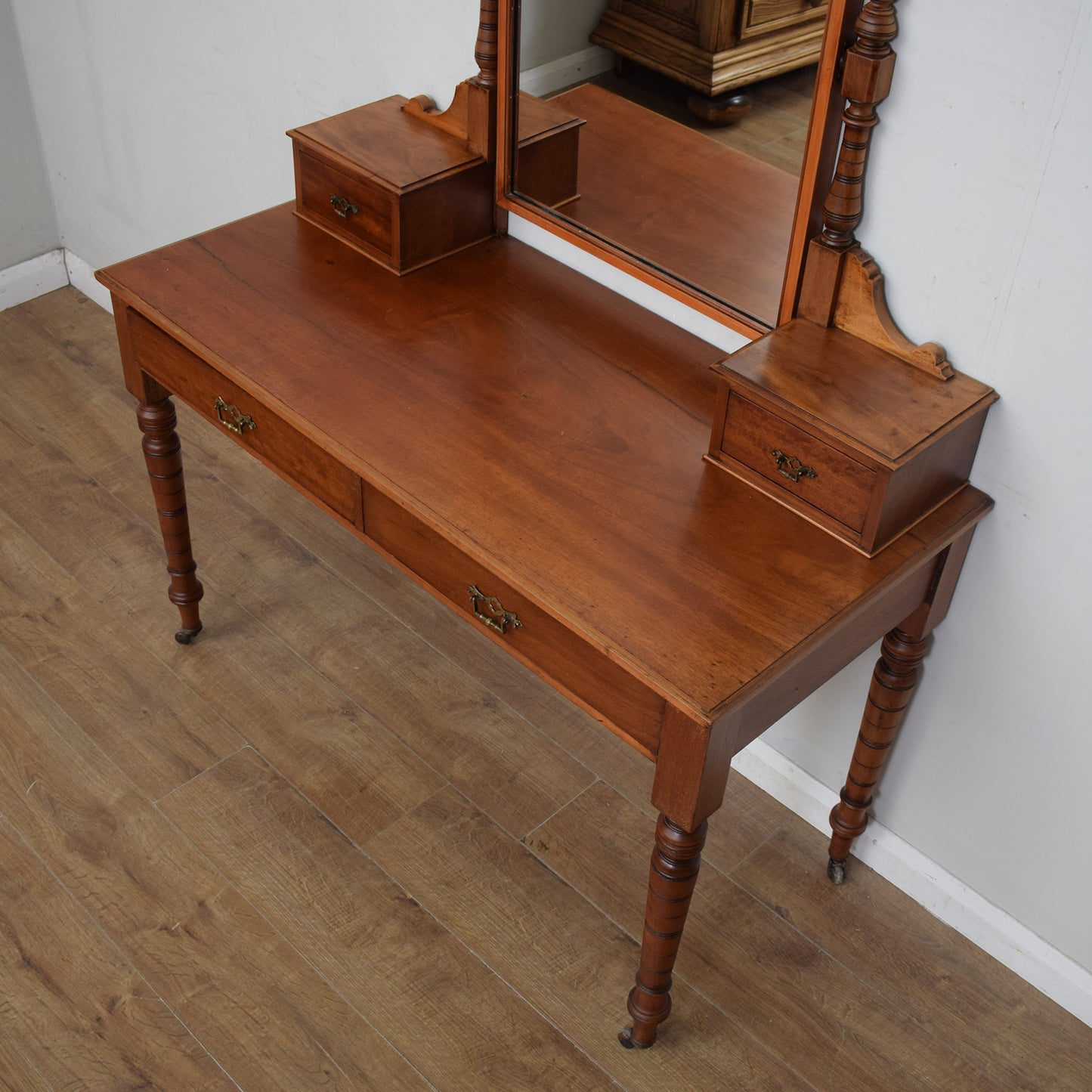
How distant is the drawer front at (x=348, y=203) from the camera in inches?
84.3

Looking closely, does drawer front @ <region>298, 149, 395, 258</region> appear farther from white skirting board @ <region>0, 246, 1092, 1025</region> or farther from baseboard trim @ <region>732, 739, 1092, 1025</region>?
baseboard trim @ <region>732, 739, 1092, 1025</region>

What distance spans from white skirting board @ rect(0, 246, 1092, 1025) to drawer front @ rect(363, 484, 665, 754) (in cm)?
58

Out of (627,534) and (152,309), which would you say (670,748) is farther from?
(152,309)

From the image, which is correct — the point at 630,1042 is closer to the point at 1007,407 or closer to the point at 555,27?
the point at 1007,407

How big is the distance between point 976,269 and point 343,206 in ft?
3.56

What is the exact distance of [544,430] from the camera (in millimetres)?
1850

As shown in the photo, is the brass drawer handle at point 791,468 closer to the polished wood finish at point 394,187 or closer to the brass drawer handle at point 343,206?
the polished wood finish at point 394,187

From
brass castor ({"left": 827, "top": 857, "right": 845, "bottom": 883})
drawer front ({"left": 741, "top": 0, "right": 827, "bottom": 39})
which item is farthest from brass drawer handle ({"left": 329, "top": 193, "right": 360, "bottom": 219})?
brass castor ({"left": 827, "top": 857, "right": 845, "bottom": 883})

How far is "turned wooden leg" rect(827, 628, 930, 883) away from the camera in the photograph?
6.54 ft

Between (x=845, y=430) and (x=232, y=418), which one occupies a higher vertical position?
(x=845, y=430)

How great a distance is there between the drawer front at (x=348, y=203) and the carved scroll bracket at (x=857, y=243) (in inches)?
28.8

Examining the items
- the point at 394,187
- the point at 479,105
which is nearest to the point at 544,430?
the point at 394,187

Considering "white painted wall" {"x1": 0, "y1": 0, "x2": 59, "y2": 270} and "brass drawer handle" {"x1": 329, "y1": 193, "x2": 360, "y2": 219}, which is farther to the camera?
"white painted wall" {"x1": 0, "y1": 0, "x2": 59, "y2": 270}

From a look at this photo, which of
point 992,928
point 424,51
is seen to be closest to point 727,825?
point 992,928
